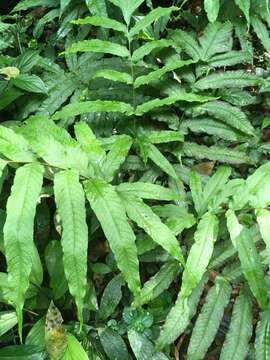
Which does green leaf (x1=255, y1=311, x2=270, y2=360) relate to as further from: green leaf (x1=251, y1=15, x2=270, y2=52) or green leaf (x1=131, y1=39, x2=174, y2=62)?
green leaf (x1=251, y1=15, x2=270, y2=52)

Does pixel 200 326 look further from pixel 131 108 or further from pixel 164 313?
pixel 131 108

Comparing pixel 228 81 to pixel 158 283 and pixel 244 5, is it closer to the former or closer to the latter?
pixel 244 5


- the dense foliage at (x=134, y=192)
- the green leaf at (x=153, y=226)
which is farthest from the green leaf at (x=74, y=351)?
the green leaf at (x=153, y=226)

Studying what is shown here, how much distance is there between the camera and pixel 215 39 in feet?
11.0

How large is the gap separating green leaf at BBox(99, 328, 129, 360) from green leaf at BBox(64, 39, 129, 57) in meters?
1.69

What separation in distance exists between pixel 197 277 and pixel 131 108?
1177 millimetres

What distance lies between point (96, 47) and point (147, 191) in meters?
1.05

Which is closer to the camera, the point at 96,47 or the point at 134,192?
the point at 134,192

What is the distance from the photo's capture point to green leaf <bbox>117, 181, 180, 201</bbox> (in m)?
2.53

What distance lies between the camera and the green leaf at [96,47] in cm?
300

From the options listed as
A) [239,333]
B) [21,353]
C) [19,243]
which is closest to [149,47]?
[19,243]

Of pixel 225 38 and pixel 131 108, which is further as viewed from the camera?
pixel 225 38

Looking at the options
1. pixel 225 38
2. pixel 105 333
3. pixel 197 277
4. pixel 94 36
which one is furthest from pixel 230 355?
pixel 94 36

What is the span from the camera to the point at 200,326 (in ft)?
8.30
